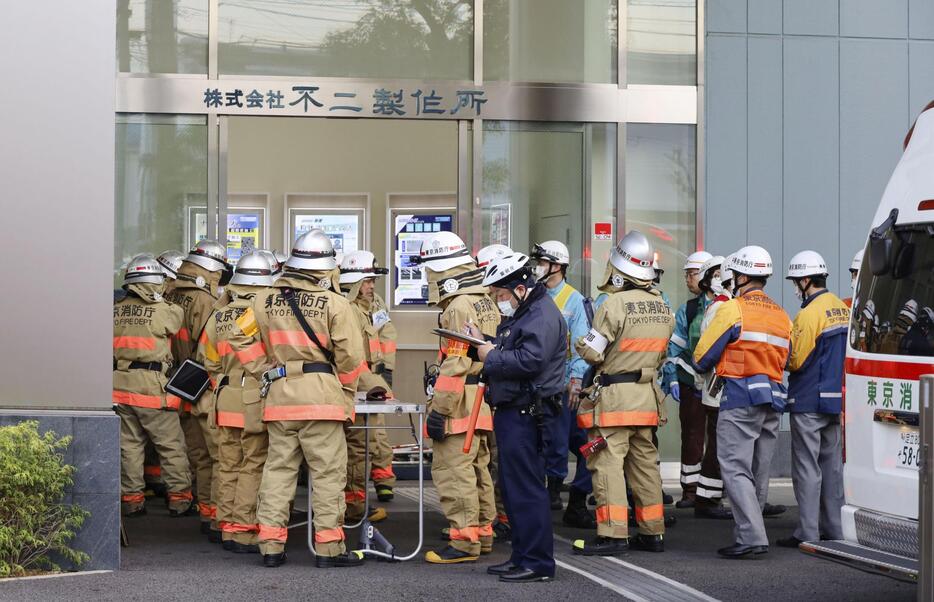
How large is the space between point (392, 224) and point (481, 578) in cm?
736

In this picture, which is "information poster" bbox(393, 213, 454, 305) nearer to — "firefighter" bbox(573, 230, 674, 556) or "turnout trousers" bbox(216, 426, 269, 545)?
"turnout trousers" bbox(216, 426, 269, 545)

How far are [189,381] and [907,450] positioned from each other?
5.71 metres

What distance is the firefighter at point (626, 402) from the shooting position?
8.63 meters

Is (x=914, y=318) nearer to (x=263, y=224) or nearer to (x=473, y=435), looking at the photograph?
(x=473, y=435)

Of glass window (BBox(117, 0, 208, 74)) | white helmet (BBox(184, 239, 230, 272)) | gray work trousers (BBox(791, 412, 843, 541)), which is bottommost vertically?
gray work trousers (BBox(791, 412, 843, 541))

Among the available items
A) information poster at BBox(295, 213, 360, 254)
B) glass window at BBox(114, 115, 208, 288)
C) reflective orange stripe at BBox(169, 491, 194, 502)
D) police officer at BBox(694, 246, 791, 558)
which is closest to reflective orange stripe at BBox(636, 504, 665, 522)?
police officer at BBox(694, 246, 791, 558)

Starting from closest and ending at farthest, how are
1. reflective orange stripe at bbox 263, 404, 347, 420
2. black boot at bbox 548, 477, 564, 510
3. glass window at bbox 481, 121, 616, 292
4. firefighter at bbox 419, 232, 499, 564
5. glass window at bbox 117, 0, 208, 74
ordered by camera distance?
1. reflective orange stripe at bbox 263, 404, 347, 420
2. firefighter at bbox 419, 232, 499, 564
3. black boot at bbox 548, 477, 564, 510
4. glass window at bbox 117, 0, 208, 74
5. glass window at bbox 481, 121, 616, 292

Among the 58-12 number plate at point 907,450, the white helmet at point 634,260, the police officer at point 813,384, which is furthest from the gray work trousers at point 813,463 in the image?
the 58-12 number plate at point 907,450

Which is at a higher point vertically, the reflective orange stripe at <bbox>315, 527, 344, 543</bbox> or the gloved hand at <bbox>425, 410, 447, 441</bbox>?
the gloved hand at <bbox>425, 410, 447, 441</bbox>

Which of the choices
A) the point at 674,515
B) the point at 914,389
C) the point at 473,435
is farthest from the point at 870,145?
the point at 914,389

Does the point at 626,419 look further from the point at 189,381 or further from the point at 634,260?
the point at 189,381

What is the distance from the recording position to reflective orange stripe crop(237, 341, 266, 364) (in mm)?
8492

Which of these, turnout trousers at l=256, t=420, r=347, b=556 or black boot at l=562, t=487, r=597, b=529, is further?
black boot at l=562, t=487, r=597, b=529

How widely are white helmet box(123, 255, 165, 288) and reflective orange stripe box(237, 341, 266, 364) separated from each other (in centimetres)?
245
